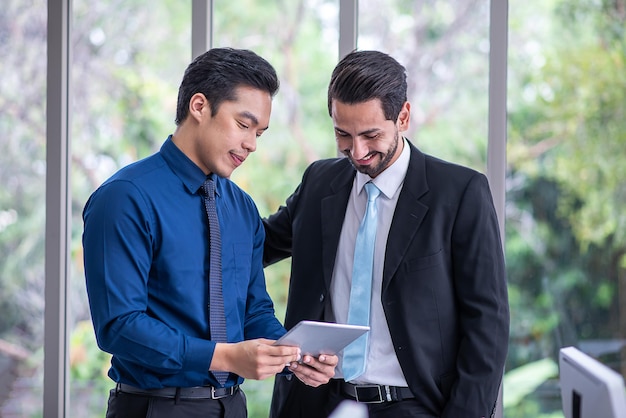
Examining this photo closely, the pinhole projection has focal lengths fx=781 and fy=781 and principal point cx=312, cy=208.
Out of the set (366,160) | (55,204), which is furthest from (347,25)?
(55,204)

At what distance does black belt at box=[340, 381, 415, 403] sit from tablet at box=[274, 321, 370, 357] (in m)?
0.22

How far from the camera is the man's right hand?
1.90m

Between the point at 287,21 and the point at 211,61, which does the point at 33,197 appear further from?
the point at 211,61

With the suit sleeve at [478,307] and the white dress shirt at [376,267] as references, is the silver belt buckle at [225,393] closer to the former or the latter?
the white dress shirt at [376,267]

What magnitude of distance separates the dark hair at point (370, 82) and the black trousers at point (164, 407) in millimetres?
908

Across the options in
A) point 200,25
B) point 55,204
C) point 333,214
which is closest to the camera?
point 333,214

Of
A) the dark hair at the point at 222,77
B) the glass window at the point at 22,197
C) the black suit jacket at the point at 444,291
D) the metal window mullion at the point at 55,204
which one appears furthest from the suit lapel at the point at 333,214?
the glass window at the point at 22,197

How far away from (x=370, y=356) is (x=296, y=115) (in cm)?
135

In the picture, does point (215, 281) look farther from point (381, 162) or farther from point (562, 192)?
point (562, 192)

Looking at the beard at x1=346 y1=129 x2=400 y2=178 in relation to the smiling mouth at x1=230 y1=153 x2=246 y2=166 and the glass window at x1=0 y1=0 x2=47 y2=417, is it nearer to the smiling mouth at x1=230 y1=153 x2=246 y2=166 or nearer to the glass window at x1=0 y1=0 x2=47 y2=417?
the smiling mouth at x1=230 y1=153 x2=246 y2=166

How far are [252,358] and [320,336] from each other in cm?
18

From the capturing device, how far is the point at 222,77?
6.72ft

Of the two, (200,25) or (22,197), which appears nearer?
(200,25)

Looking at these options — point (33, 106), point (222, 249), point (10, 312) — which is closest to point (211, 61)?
point (222, 249)
